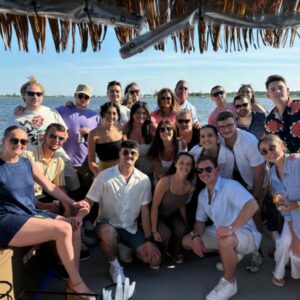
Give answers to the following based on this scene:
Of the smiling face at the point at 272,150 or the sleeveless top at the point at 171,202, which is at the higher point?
the smiling face at the point at 272,150

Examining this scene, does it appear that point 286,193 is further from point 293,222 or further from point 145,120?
point 145,120

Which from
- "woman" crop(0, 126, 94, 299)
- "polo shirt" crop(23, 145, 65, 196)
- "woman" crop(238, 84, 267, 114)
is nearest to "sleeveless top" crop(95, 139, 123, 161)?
"polo shirt" crop(23, 145, 65, 196)

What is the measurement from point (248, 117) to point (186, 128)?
0.84 metres

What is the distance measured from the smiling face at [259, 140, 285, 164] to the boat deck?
3.55 ft

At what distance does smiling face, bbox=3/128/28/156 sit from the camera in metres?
2.97

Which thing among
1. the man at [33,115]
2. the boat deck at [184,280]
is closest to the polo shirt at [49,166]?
the man at [33,115]

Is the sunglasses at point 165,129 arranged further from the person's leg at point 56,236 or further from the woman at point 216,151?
the person's leg at point 56,236

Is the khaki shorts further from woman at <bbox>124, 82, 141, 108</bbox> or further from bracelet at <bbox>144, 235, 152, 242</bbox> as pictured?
woman at <bbox>124, 82, 141, 108</bbox>

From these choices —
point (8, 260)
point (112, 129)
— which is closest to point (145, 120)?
point (112, 129)

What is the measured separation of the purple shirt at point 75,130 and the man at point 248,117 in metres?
1.87

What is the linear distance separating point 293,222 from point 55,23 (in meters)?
2.52

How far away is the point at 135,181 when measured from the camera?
362cm

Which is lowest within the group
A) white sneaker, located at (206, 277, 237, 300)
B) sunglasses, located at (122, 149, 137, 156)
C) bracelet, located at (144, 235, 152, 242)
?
white sneaker, located at (206, 277, 237, 300)

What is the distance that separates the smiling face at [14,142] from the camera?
2969 millimetres
